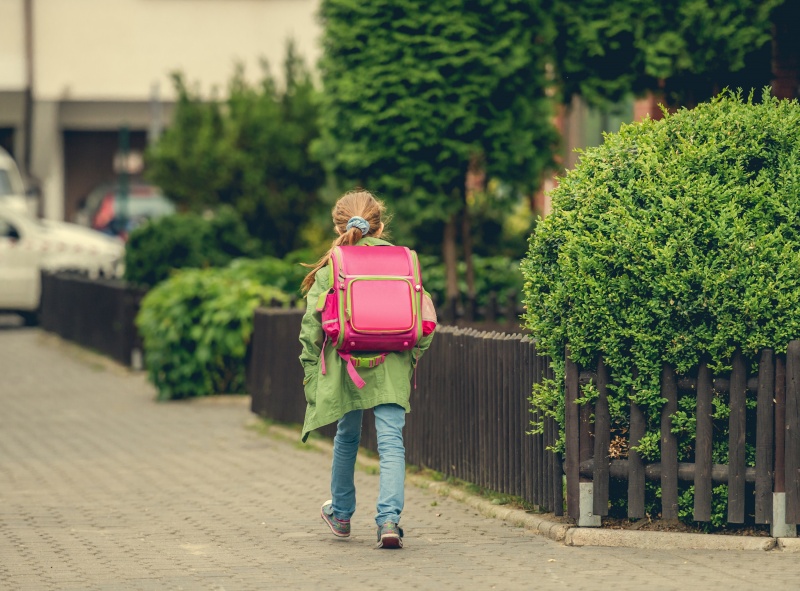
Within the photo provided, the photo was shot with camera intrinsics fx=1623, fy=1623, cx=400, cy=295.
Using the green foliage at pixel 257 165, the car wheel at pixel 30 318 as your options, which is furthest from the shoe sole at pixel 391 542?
the car wheel at pixel 30 318

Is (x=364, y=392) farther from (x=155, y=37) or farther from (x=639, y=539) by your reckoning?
(x=155, y=37)

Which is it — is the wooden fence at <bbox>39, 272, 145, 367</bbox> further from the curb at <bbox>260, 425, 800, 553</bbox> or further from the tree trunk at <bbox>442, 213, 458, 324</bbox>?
the curb at <bbox>260, 425, 800, 553</bbox>

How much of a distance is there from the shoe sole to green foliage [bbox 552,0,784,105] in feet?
15.8

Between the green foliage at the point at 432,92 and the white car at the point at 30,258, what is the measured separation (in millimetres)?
8796

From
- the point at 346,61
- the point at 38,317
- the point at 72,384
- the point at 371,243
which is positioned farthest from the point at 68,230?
the point at 371,243

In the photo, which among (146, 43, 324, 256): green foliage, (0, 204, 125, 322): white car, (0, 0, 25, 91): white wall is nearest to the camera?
(146, 43, 324, 256): green foliage

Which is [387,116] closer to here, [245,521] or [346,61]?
[346,61]

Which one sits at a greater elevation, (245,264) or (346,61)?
(346,61)

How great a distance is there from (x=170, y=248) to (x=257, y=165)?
3856 millimetres

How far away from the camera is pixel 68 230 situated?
23.3 m

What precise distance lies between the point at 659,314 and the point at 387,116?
6.24 metres

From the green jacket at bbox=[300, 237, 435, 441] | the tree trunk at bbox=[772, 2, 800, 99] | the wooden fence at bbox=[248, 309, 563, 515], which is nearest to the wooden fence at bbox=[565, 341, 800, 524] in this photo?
A: the wooden fence at bbox=[248, 309, 563, 515]

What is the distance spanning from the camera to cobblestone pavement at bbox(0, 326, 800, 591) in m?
6.58

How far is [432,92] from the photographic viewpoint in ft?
42.1
